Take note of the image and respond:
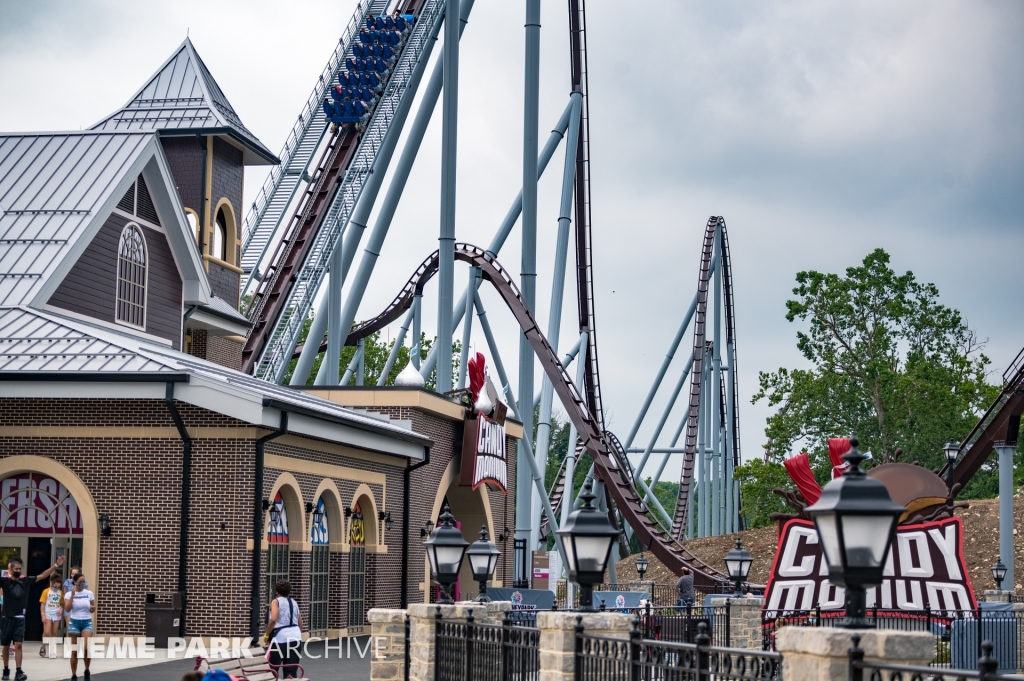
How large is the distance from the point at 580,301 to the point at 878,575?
3563cm

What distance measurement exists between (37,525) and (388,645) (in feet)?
25.1

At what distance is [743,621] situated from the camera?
21.4m

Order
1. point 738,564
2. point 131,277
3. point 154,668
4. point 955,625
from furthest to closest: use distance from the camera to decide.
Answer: point 131,277, point 738,564, point 955,625, point 154,668

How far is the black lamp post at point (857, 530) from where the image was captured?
7.16 m

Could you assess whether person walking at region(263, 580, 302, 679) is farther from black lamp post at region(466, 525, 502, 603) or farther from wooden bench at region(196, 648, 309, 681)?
black lamp post at region(466, 525, 502, 603)

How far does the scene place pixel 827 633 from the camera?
292 inches

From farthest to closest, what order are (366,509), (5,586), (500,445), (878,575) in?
(500,445) < (366,509) < (5,586) < (878,575)

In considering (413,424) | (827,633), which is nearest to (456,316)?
(413,424)

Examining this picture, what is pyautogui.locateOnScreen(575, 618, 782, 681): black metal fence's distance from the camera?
8164mm

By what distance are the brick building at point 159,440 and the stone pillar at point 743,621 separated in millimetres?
6962

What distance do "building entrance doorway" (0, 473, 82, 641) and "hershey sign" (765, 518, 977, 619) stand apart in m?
11.0

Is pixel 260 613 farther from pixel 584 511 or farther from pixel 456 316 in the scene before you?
pixel 456 316

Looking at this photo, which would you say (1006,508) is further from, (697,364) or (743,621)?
(697,364)

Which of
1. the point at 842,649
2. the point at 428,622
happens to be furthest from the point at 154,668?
the point at 842,649
